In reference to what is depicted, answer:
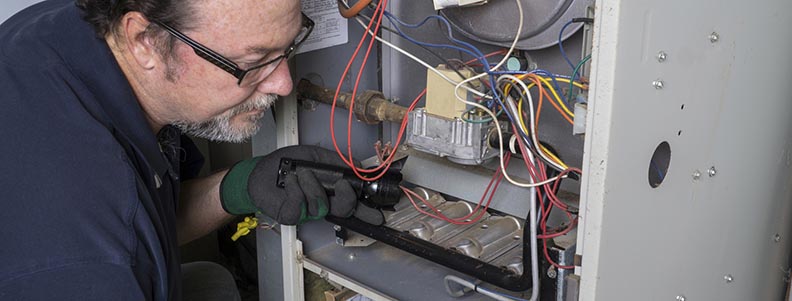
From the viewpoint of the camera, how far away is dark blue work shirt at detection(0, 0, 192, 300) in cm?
81

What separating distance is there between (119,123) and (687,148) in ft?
2.41

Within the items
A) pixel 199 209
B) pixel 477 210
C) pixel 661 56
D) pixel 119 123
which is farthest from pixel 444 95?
pixel 199 209

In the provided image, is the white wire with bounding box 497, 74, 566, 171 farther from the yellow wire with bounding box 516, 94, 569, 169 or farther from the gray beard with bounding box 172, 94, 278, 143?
the gray beard with bounding box 172, 94, 278, 143

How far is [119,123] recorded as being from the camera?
98cm

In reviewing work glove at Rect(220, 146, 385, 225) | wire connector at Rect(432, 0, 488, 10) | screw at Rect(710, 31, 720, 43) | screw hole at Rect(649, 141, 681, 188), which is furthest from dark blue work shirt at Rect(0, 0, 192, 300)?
screw at Rect(710, 31, 720, 43)

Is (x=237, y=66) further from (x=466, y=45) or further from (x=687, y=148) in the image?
(x=687, y=148)

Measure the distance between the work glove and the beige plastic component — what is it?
Result: 0.66ft

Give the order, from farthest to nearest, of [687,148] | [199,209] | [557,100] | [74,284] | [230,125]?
[199,209] → [230,125] → [557,100] → [687,148] → [74,284]

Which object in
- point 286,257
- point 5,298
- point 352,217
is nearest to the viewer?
point 5,298

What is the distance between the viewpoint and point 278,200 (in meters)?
1.22

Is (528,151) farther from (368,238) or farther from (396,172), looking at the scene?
(368,238)

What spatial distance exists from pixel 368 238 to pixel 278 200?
18 centimetres

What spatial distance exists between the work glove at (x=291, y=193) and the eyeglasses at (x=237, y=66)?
21 cm

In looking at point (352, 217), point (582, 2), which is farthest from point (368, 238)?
point (582, 2)
